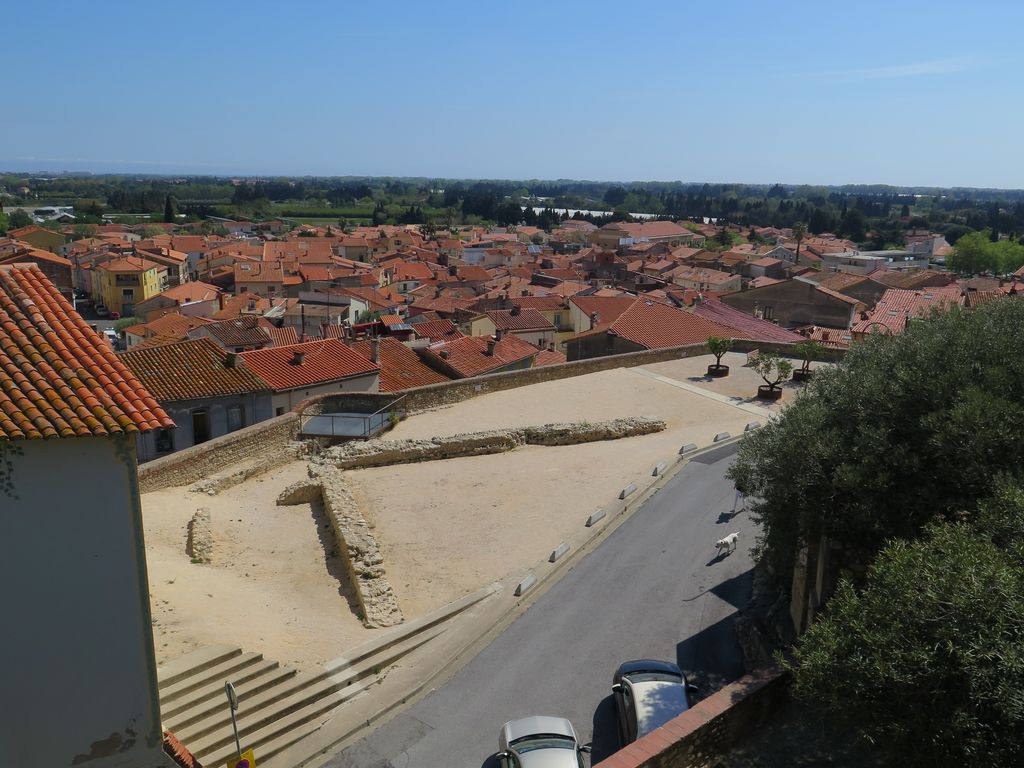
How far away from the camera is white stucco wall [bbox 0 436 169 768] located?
8281 mm

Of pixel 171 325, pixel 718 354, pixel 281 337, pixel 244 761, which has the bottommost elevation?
pixel 171 325

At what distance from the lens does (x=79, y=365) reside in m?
8.99

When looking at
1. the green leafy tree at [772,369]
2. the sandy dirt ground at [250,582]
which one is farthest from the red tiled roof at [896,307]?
the sandy dirt ground at [250,582]


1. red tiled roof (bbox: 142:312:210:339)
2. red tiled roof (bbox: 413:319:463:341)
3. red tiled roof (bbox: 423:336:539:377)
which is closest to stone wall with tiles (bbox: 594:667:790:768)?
red tiled roof (bbox: 423:336:539:377)

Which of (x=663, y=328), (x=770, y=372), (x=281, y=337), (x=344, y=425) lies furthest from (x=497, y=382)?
(x=281, y=337)

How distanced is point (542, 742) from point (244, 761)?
12.0 ft

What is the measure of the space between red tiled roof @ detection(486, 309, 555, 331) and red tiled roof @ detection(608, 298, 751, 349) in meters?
12.5

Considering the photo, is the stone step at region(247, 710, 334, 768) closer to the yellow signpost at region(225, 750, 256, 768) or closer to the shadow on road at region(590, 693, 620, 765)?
the yellow signpost at region(225, 750, 256, 768)

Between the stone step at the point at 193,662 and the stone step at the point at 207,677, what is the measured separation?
5 centimetres

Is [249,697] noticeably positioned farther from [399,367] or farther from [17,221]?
[17,221]

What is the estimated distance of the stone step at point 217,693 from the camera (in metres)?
10.8

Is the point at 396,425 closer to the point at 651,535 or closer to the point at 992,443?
the point at 651,535

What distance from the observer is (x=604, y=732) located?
11.1 meters

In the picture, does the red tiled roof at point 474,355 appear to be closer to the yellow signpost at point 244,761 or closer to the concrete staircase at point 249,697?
the concrete staircase at point 249,697
